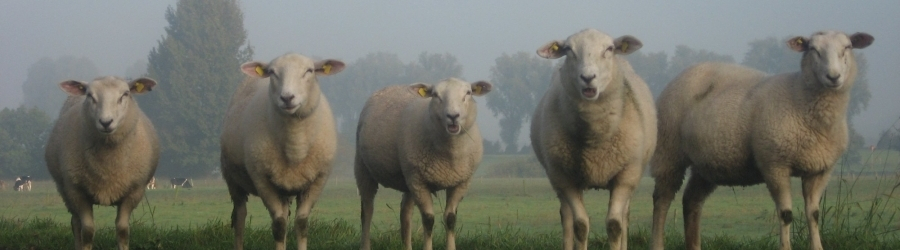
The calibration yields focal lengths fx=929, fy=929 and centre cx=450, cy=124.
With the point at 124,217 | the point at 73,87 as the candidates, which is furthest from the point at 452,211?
the point at 73,87

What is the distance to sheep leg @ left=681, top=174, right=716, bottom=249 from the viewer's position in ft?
29.5

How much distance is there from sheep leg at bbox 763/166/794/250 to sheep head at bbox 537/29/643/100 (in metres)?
1.75

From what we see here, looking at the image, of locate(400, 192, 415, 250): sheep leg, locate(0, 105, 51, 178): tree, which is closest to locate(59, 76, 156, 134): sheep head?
locate(400, 192, 415, 250): sheep leg

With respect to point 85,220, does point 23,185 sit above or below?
above

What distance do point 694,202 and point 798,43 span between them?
1905mm

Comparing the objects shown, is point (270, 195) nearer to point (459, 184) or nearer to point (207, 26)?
point (459, 184)

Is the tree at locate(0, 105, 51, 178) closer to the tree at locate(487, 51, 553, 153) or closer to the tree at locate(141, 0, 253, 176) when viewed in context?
the tree at locate(141, 0, 253, 176)

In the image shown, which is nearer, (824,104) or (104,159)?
(824,104)

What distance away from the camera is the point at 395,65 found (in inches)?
5022

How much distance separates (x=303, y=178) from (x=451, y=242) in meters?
1.52

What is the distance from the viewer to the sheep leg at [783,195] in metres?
7.86

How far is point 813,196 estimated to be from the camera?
26.2ft

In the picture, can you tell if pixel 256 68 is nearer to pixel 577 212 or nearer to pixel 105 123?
pixel 105 123

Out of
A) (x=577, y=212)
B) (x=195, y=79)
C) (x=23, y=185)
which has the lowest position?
(x=577, y=212)
